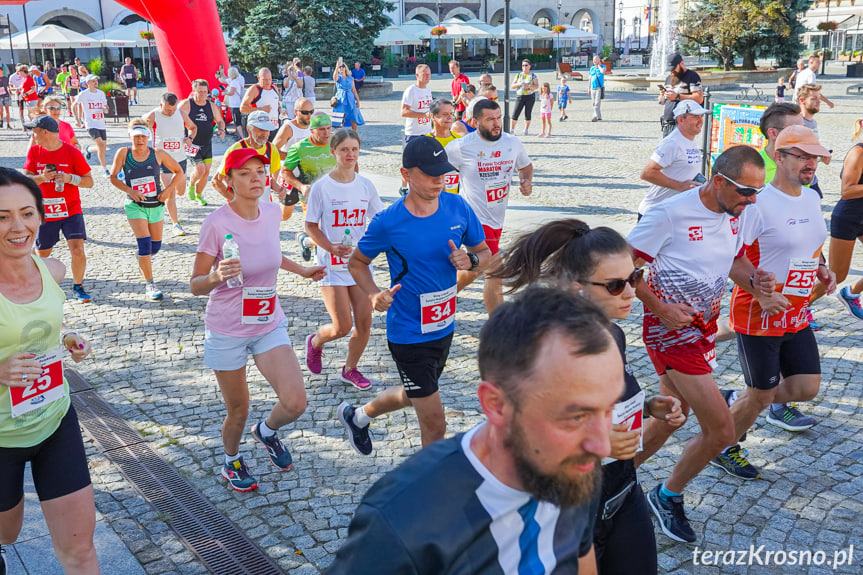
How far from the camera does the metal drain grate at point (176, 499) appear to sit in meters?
4.09

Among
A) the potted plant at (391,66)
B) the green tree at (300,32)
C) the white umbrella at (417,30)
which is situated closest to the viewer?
the green tree at (300,32)

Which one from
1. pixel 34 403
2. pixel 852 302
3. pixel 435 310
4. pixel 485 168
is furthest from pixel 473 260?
pixel 852 302

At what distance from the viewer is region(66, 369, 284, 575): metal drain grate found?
4086mm

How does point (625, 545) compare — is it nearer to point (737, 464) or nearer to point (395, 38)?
point (737, 464)

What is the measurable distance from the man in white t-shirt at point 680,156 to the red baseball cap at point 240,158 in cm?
395

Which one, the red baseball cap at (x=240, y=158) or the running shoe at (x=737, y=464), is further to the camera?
the running shoe at (x=737, y=464)

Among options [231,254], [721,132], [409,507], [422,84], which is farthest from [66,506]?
[422,84]

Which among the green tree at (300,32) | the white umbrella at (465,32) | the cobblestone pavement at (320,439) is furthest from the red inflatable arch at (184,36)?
the white umbrella at (465,32)

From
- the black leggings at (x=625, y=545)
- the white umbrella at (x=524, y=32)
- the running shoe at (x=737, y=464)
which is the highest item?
the white umbrella at (x=524, y=32)

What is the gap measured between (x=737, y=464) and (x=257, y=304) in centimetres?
296

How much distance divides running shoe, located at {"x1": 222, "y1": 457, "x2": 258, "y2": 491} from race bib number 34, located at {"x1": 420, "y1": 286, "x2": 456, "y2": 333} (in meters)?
1.40

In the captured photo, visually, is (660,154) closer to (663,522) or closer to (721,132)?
(663,522)

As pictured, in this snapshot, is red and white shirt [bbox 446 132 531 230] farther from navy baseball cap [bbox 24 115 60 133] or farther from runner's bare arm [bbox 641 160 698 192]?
navy baseball cap [bbox 24 115 60 133]

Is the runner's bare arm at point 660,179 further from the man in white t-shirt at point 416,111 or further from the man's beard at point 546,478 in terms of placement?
the man in white t-shirt at point 416,111
